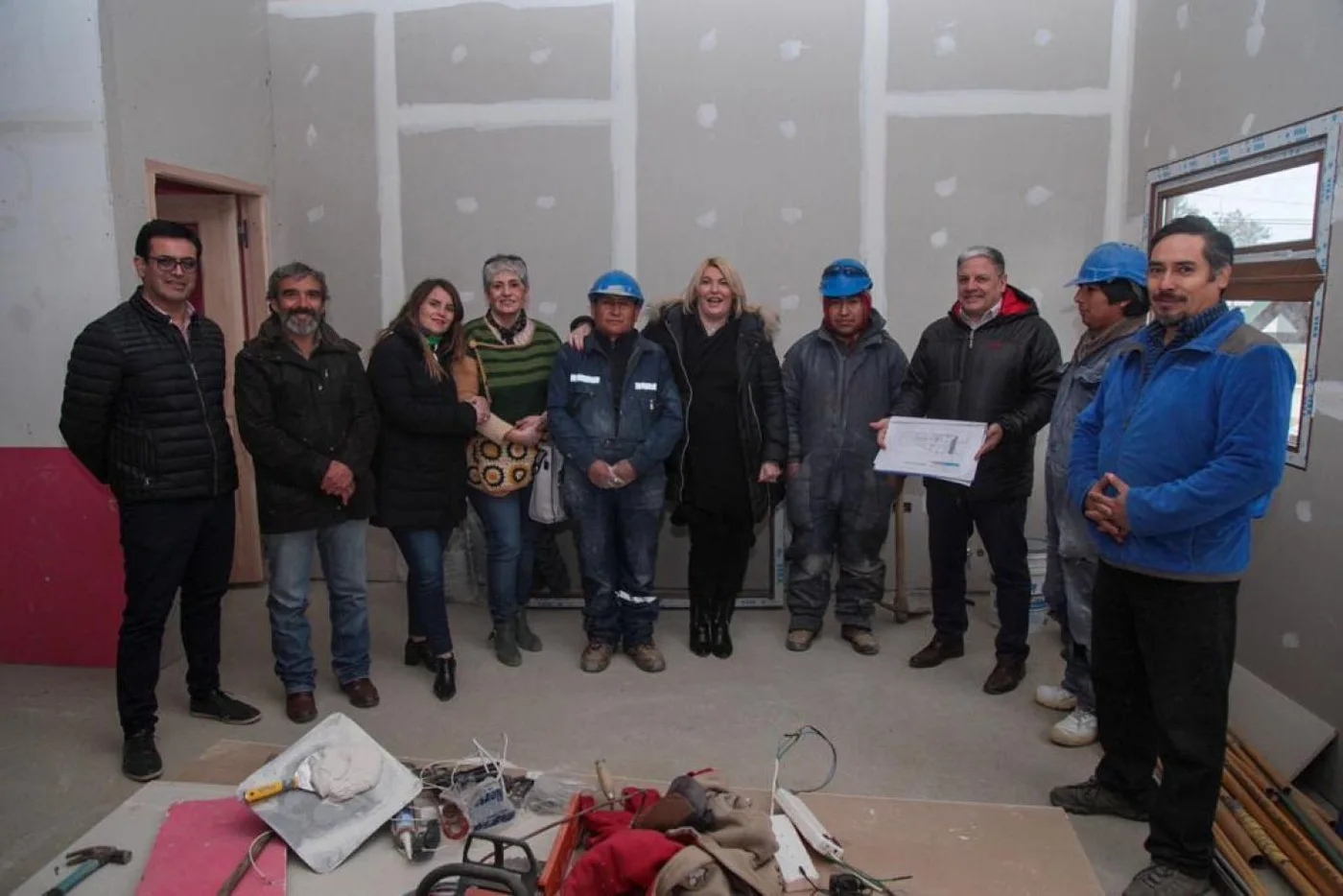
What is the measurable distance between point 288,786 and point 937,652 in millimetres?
2677

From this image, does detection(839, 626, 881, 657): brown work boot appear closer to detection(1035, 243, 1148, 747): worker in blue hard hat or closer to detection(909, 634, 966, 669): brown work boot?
detection(909, 634, 966, 669): brown work boot

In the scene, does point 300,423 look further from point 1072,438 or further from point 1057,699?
point 1057,699

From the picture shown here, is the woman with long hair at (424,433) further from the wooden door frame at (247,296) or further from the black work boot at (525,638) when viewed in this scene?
the wooden door frame at (247,296)

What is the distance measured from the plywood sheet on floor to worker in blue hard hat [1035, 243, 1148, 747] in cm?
Answer: 119

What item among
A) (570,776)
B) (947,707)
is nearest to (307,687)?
(570,776)

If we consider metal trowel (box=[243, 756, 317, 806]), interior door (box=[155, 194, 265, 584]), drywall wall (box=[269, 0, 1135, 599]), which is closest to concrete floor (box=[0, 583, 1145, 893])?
drywall wall (box=[269, 0, 1135, 599])

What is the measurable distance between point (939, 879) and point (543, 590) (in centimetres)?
298

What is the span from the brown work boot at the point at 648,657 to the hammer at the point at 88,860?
219cm

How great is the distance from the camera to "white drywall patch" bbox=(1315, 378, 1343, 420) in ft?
8.94

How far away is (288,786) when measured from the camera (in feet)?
5.79

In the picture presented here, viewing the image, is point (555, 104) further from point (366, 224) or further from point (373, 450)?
point (373, 450)

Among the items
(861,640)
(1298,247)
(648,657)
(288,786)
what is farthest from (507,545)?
(1298,247)

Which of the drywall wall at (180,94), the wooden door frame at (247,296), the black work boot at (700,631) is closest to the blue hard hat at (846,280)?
the black work boot at (700,631)

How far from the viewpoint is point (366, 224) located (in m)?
4.66
